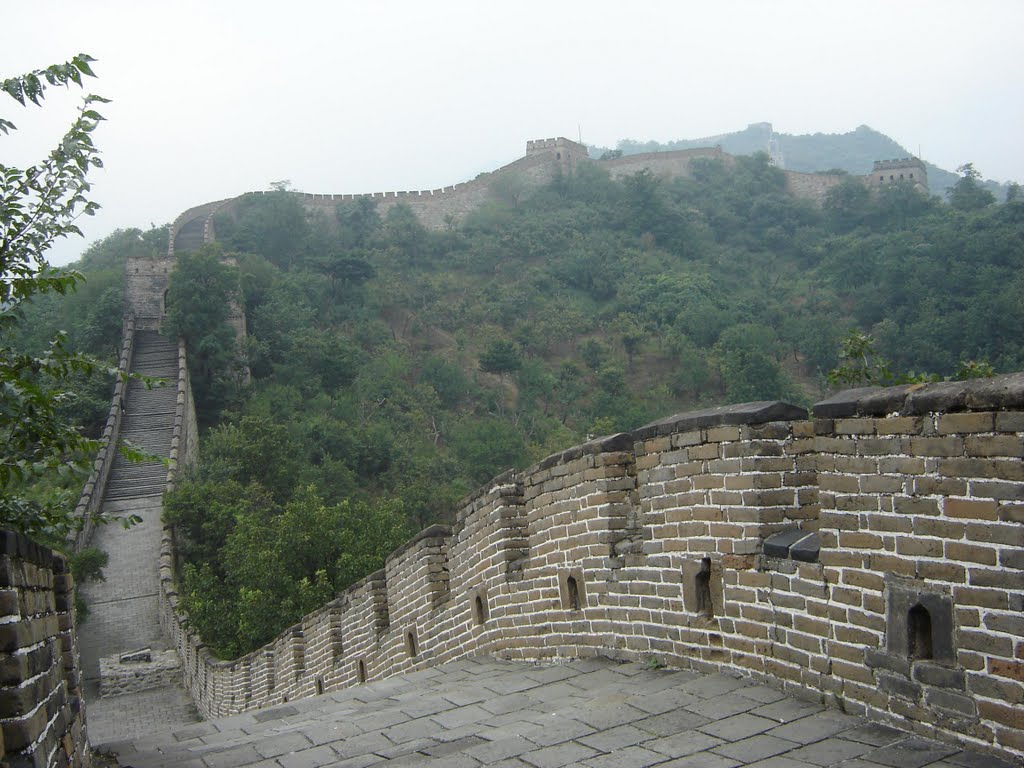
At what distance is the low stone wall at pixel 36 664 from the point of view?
3.04 metres

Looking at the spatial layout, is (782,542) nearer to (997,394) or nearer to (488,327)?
(997,394)

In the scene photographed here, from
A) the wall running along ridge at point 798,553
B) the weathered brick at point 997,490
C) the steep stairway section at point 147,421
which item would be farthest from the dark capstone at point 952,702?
the steep stairway section at point 147,421

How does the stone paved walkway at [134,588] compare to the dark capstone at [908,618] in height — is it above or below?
below

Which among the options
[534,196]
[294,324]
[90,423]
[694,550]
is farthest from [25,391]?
[534,196]

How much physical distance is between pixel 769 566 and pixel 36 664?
2.97 m

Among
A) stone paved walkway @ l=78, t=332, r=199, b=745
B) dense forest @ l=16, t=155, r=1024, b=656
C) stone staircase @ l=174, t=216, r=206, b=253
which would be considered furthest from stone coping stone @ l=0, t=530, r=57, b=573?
stone staircase @ l=174, t=216, r=206, b=253

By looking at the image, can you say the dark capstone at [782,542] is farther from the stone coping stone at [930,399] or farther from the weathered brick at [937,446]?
the weathered brick at [937,446]

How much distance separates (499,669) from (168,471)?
829 inches

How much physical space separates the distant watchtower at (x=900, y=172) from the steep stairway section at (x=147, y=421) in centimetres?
5017

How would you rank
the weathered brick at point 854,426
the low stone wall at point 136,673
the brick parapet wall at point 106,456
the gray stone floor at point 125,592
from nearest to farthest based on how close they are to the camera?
the weathered brick at point 854,426 < the low stone wall at point 136,673 < the gray stone floor at point 125,592 < the brick parapet wall at point 106,456

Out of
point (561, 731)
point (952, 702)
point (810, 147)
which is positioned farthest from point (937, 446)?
point (810, 147)

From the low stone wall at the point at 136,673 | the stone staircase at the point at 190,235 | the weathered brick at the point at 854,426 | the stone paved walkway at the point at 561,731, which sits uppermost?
the stone staircase at the point at 190,235

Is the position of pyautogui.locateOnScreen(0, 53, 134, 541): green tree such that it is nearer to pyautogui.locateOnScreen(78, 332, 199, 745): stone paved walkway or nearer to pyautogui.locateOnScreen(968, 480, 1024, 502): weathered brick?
pyautogui.locateOnScreen(968, 480, 1024, 502): weathered brick

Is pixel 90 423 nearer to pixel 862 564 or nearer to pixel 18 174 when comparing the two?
pixel 18 174
